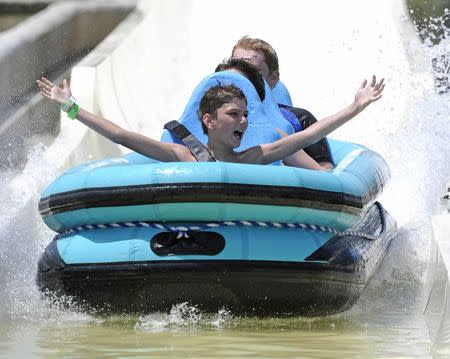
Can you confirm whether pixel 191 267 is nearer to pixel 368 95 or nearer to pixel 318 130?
pixel 318 130

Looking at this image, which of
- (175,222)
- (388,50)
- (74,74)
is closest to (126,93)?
(74,74)

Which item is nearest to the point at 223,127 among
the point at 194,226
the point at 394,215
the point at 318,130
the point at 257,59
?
the point at 318,130

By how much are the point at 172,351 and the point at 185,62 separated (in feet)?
21.0

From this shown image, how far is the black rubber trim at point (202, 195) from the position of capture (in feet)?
16.1

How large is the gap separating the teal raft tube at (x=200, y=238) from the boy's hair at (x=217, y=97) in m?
0.46

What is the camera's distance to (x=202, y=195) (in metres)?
4.91

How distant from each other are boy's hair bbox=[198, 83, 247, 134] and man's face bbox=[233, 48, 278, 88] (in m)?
0.75

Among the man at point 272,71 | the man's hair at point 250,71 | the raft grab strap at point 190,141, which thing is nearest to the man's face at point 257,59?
the man at point 272,71

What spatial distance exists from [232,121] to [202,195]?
1.81 ft

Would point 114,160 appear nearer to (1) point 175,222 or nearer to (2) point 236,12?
(1) point 175,222

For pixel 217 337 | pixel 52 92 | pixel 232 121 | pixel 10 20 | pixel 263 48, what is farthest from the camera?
pixel 10 20

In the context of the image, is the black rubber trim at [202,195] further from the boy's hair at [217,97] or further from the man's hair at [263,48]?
the man's hair at [263,48]

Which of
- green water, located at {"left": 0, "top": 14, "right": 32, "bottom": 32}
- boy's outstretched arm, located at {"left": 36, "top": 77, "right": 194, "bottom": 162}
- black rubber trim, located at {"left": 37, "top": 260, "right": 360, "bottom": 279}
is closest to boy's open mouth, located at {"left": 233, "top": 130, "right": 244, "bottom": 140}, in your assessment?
boy's outstretched arm, located at {"left": 36, "top": 77, "right": 194, "bottom": 162}

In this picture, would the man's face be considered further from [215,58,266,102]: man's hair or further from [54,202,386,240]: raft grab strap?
[54,202,386,240]: raft grab strap
